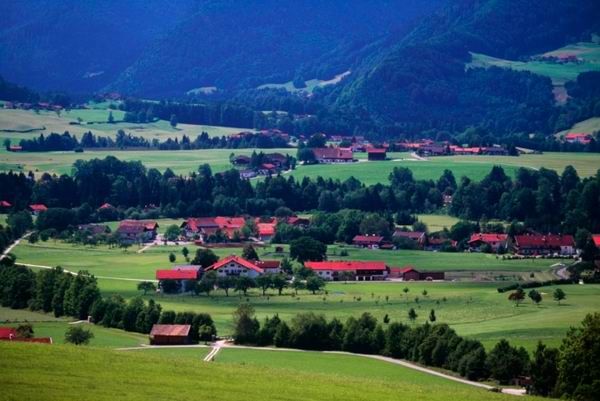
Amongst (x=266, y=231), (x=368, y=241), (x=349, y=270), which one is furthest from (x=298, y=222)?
(x=349, y=270)

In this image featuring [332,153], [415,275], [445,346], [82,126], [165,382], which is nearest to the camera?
[165,382]

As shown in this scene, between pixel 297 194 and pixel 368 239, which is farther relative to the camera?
pixel 297 194

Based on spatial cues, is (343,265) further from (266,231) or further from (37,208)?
(37,208)

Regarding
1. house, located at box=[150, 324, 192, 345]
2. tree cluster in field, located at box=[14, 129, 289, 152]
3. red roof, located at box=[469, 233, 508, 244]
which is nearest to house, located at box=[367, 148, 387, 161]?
tree cluster in field, located at box=[14, 129, 289, 152]

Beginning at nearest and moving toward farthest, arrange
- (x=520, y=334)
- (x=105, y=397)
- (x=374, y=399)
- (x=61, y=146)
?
(x=105, y=397), (x=374, y=399), (x=520, y=334), (x=61, y=146)

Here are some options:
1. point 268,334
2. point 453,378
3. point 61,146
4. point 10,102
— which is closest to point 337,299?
point 268,334

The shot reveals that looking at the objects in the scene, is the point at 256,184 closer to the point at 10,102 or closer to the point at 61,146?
the point at 61,146
